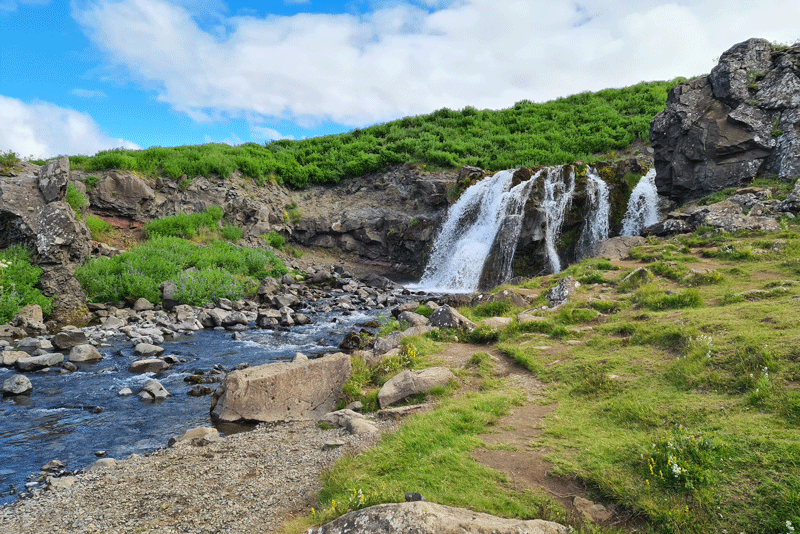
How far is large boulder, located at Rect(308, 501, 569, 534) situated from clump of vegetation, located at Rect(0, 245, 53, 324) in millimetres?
15356

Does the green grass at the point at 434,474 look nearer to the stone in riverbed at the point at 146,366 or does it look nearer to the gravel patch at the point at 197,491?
the gravel patch at the point at 197,491

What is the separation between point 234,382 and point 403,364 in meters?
3.05

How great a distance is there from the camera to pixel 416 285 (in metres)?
25.0

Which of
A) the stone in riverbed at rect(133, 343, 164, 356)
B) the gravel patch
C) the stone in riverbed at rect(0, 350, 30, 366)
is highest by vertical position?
the stone in riverbed at rect(0, 350, 30, 366)

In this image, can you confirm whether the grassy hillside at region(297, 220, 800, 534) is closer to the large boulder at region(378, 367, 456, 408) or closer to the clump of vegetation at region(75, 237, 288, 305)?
the large boulder at region(378, 367, 456, 408)

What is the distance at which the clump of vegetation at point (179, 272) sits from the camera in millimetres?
16953

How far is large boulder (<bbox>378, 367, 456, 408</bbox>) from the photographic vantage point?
731 centimetres

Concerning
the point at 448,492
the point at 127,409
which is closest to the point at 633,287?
the point at 448,492

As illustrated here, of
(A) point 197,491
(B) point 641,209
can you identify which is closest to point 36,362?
(A) point 197,491

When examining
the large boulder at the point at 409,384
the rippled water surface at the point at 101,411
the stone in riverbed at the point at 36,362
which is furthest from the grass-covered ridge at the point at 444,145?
the large boulder at the point at 409,384

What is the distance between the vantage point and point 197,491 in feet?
17.4

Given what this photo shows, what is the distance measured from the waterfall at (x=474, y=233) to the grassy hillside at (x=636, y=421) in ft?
40.9

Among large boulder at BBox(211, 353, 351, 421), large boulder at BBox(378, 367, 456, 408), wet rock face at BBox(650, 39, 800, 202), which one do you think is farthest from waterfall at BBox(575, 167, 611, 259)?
large boulder at BBox(211, 353, 351, 421)

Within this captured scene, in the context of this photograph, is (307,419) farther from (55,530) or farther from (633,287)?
(633,287)
